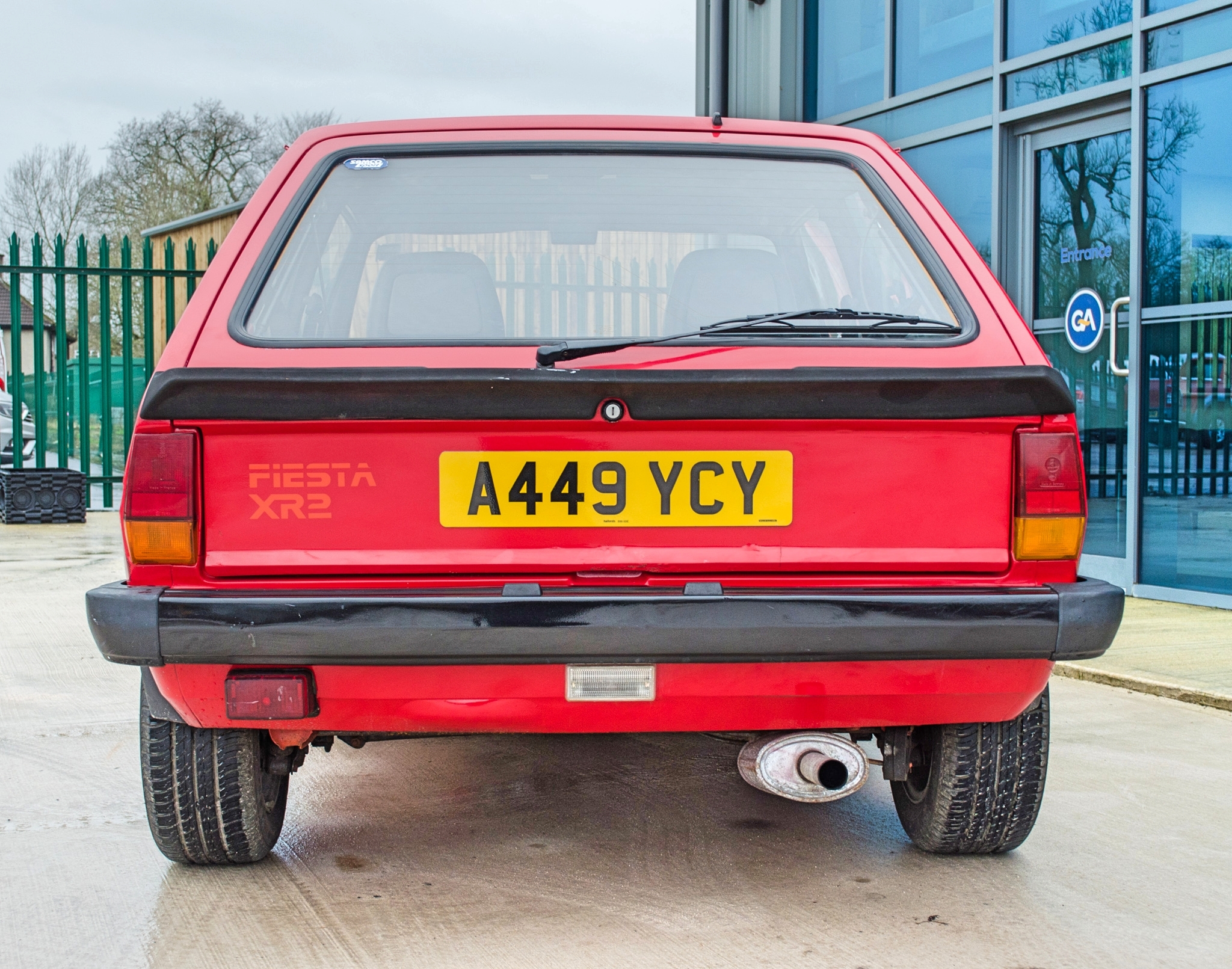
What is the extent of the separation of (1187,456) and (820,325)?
5.65 m

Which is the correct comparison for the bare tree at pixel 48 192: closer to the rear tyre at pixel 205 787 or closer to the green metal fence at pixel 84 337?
the green metal fence at pixel 84 337

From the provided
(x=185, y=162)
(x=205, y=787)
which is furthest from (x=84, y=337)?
(x=185, y=162)

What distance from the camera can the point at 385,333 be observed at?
2627mm

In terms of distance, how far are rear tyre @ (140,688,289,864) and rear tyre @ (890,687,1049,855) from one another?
4.86ft

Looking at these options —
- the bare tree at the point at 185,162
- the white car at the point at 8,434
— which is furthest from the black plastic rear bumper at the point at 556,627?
the bare tree at the point at 185,162

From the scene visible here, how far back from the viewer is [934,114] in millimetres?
9422

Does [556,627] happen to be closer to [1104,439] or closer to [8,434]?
[1104,439]

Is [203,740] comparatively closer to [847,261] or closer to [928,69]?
[847,261]

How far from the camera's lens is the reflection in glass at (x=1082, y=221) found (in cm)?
795

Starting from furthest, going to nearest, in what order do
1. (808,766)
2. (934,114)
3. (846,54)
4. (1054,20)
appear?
(846,54), (934,114), (1054,20), (808,766)

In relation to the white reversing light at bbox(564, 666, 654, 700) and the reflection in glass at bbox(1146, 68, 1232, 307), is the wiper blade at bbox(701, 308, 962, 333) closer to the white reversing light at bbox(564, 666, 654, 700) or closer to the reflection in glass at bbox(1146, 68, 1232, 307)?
the white reversing light at bbox(564, 666, 654, 700)

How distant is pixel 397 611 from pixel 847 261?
4.20 feet

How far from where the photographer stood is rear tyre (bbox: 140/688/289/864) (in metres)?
2.78


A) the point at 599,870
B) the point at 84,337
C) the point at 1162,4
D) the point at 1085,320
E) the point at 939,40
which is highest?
the point at 939,40
